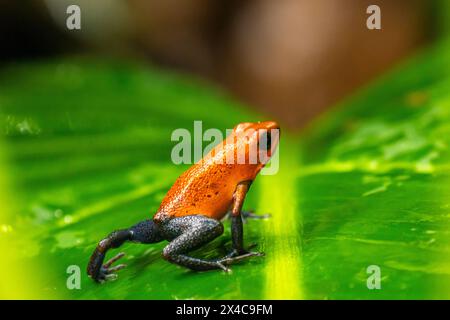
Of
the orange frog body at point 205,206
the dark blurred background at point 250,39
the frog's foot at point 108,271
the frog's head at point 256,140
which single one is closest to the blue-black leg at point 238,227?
the orange frog body at point 205,206

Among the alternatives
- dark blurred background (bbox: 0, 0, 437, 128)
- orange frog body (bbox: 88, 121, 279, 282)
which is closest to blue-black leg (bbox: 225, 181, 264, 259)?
orange frog body (bbox: 88, 121, 279, 282)

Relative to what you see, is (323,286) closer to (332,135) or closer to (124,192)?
(124,192)

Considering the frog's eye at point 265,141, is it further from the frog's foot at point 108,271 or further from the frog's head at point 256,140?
the frog's foot at point 108,271

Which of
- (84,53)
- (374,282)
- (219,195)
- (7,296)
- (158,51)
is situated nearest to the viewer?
(374,282)

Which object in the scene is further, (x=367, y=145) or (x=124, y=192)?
(x=367, y=145)

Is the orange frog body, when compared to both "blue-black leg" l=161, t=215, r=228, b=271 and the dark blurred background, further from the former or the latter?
the dark blurred background

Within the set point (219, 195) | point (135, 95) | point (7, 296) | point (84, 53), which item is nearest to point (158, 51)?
point (84, 53)
